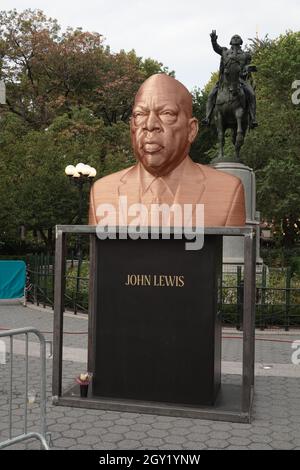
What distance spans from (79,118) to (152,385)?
28.5m

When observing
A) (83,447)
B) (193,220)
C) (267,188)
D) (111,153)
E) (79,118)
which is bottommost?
(83,447)

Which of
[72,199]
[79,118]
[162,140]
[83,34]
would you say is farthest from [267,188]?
[162,140]

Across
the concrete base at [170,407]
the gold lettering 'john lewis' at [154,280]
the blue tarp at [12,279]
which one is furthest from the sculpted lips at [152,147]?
the blue tarp at [12,279]

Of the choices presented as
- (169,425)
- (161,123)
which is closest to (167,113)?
(161,123)

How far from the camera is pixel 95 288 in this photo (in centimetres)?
664

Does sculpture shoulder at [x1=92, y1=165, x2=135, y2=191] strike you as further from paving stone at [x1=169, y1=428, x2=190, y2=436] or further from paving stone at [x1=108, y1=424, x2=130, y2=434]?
paving stone at [x1=169, y1=428, x2=190, y2=436]

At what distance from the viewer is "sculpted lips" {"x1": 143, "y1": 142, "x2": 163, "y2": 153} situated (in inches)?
251

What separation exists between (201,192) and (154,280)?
4.02ft

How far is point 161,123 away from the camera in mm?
6363

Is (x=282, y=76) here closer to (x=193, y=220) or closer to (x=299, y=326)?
(x=299, y=326)

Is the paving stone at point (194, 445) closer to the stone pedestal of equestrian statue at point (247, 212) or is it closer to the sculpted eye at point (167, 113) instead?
the sculpted eye at point (167, 113)

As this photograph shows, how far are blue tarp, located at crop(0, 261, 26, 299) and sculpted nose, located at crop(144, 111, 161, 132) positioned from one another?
11689 millimetres

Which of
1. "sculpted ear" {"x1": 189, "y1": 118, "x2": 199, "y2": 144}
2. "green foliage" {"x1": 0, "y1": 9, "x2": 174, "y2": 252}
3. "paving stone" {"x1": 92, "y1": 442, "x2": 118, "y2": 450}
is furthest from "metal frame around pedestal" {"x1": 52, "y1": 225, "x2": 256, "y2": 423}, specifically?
"green foliage" {"x1": 0, "y1": 9, "x2": 174, "y2": 252}

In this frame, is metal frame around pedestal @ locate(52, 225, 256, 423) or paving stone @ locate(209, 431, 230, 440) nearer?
paving stone @ locate(209, 431, 230, 440)
